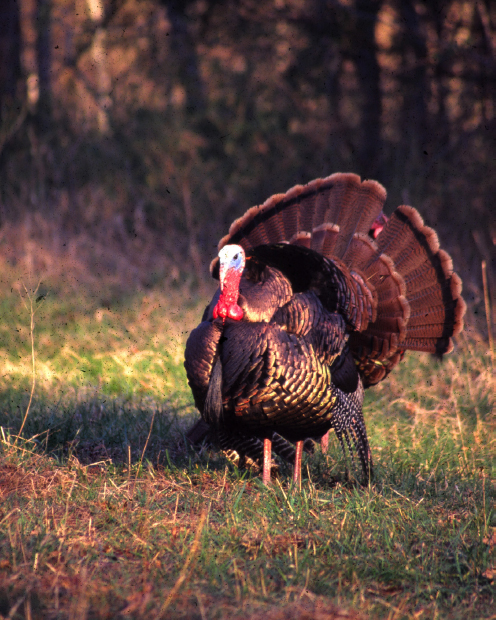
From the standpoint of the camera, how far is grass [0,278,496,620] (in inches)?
88.6

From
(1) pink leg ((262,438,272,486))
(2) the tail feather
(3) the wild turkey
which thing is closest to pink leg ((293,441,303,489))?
(3) the wild turkey

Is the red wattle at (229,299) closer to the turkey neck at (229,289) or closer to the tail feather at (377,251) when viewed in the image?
the turkey neck at (229,289)

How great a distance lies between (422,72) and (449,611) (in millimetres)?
7936

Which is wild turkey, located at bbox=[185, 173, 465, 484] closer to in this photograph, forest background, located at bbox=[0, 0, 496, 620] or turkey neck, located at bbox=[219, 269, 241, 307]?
turkey neck, located at bbox=[219, 269, 241, 307]

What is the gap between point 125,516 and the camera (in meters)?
2.89

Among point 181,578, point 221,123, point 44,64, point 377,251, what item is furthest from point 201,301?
point 44,64

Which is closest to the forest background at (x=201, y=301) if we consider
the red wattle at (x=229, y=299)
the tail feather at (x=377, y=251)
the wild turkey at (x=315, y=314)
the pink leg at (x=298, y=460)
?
the pink leg at (x=298, y=460)

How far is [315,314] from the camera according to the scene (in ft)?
11.4

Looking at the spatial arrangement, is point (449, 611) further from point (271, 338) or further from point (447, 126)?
point (447, 126)

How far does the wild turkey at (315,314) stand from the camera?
3.15 meters

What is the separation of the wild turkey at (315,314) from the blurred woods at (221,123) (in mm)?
2649

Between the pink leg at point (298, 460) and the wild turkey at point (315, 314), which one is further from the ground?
the wild turkey at point (315, 314)

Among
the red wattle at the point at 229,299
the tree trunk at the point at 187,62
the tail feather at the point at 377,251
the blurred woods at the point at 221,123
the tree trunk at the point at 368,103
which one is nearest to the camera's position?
the red wattle at the point at 229,299

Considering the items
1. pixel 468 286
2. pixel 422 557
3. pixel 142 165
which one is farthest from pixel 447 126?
pixel 422 557
